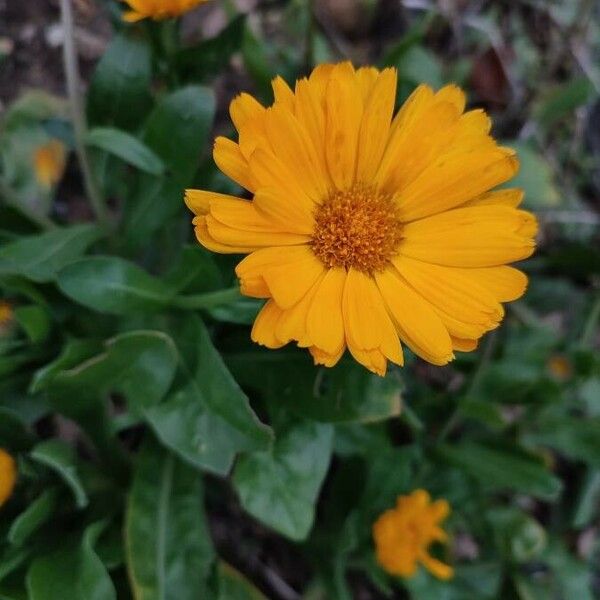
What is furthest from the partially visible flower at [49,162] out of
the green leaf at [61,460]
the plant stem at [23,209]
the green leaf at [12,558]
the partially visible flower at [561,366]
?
the partially visible flower at [561,366]

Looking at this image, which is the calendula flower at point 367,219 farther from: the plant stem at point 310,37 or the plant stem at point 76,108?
the plant stem at point 310,37

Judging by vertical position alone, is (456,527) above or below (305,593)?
above

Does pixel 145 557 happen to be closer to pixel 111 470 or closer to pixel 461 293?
pixel 111 470

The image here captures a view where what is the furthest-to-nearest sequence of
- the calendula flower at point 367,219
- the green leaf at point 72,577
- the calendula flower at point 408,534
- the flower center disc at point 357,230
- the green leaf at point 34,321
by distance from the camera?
the calendula flower at point 408,534 < the green leaf at point 34,321 < the green leaf at point 72,577 < the flower center disc at point 357,230 < the calendula flower at point 367,219

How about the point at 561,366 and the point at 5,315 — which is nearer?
the point at 5,315

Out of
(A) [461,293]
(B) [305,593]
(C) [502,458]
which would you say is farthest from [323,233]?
(B) [305,593]

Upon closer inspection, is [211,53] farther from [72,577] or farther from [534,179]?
[72,577]

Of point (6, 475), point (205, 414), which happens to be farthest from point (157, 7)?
point (6, 475)
